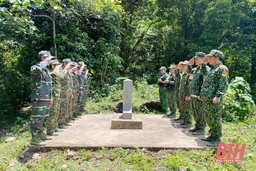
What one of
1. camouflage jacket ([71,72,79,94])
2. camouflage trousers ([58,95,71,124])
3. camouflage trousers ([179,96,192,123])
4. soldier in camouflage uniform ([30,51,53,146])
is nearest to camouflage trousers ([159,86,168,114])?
camouflage trousers ([179,96,192,123])

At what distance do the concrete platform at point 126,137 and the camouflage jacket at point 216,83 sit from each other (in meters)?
1.08

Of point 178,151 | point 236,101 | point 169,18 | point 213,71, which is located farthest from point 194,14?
point 178,151

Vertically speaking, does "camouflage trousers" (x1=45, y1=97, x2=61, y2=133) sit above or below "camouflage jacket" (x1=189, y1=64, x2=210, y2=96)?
below

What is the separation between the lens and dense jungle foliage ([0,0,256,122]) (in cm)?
946

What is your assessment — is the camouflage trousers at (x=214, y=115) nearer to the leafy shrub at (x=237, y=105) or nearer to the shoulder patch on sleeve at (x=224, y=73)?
the shoulder patch on sleeve at (x=224, y=73)

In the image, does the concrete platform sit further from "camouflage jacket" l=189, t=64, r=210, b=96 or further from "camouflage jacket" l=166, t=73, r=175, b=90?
"camouflage jacket" l=166, t=73, r=175, b=90

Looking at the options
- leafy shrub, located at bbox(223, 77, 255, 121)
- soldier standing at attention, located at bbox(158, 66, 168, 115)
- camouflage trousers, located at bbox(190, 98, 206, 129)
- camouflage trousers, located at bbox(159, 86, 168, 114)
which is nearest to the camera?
camouflage trousers, located at bbox(190, 98, 206, 129)

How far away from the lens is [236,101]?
8.56 m

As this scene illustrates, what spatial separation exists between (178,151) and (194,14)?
12.9m

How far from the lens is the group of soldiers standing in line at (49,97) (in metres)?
4.73

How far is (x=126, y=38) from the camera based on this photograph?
16516mm

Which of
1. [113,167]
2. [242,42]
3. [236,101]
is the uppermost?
[242,42]

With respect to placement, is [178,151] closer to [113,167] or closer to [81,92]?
[113,167]

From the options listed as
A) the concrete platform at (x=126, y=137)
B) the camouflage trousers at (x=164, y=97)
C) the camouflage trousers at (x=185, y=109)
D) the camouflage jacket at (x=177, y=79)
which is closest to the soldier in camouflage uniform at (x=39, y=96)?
the concrete platform at (x=126, y=137)
